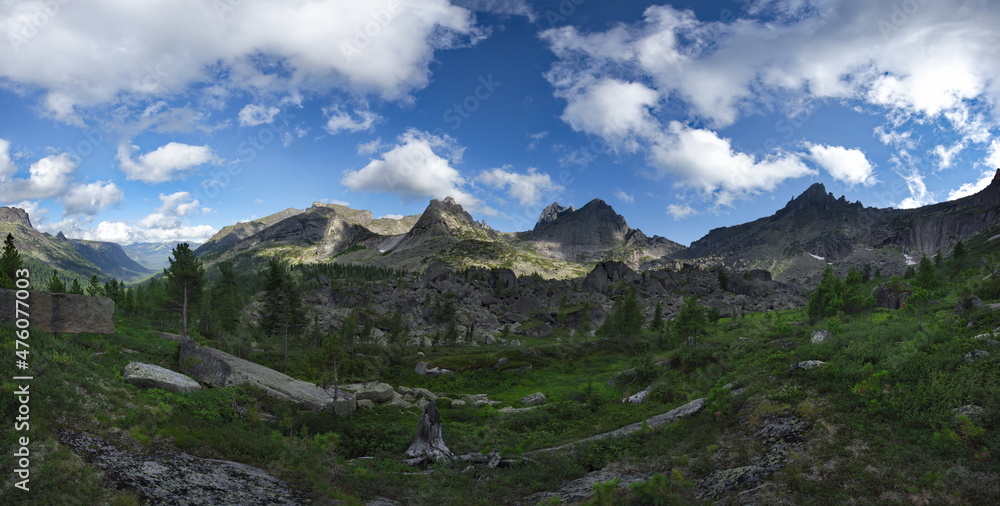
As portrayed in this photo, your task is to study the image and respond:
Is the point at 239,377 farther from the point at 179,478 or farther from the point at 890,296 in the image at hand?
the point at 890,296

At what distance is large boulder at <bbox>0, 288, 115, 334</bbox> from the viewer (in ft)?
76.8

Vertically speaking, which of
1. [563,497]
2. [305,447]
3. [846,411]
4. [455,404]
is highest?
[846,411]

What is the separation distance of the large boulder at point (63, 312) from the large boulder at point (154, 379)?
571 cm

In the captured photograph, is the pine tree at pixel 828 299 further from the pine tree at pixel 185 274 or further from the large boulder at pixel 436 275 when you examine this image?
the large boulder at pixel 436 275

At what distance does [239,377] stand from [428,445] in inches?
614

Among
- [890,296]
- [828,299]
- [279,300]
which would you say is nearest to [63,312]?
[279,300]

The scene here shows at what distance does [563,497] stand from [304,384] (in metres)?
28.0

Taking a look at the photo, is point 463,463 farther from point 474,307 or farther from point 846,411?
point 474,307

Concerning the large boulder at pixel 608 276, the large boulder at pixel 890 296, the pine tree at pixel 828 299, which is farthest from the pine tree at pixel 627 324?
the large boulder at pixel 608 276

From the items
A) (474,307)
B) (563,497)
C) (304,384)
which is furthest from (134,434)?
(474,307)

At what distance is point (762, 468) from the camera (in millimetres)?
14914

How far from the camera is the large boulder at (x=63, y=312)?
23.4 metres

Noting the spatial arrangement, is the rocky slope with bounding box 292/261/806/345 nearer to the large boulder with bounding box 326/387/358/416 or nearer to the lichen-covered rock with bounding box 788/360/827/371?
the large boulder with bounding box 326/387/358/416

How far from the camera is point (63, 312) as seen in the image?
89.4 ft
